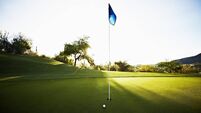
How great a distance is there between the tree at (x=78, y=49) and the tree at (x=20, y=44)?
Result: 16.6 m

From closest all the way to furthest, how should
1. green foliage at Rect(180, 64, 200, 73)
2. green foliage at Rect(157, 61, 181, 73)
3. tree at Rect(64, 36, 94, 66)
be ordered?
green foliage at Rect(180, 64, 200, 73) < green foliage at Rect(157, 61, 181, 73) < tree at Rect(64, 36, 94, 66)

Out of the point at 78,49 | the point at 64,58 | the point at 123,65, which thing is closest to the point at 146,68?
the point at 123,65

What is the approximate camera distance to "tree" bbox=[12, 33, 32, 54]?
59625 millimetres

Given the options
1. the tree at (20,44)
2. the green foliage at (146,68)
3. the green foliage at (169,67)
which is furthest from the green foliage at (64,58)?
the green foliage at (169,67)

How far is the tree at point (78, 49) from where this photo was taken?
5700cm

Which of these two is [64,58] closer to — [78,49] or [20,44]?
[78,49]

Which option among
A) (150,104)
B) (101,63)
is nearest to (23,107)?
(150,104)

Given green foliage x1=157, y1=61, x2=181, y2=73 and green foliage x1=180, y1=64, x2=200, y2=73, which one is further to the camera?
green foliage x1=157, y1=61, x2=181, y2=73

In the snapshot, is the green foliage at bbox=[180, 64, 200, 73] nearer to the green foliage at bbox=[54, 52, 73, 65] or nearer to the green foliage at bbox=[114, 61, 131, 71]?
the green foliage at bbox=[114, 61, 131, 71]

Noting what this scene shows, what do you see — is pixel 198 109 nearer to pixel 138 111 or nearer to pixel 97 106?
pixel 138 111

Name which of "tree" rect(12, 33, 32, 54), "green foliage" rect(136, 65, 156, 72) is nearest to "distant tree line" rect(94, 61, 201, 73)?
"green foliage" rect(136, 65, 156, 72)

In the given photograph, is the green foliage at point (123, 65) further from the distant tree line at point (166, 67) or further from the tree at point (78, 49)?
the tree at point (78, 49)

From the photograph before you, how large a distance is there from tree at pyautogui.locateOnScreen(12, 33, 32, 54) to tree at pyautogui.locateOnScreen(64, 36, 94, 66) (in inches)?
655

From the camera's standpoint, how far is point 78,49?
190 feet
